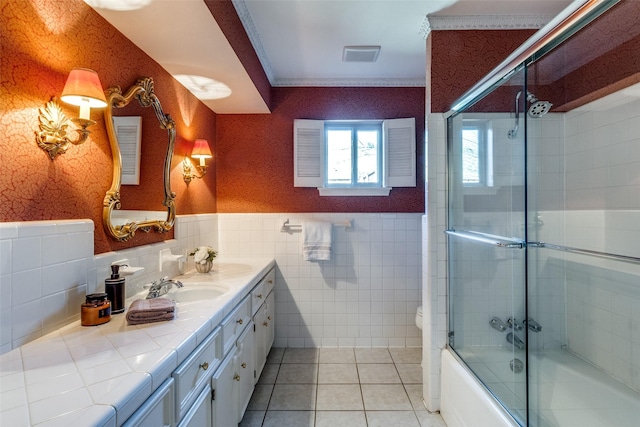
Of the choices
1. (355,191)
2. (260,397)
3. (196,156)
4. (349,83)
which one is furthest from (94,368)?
(349,83)

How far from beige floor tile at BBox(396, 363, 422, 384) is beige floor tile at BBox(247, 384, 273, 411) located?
1.03 metres

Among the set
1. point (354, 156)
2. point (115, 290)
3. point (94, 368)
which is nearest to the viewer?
point (94, 368)

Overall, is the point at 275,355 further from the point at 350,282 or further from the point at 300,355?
the point at 350,282

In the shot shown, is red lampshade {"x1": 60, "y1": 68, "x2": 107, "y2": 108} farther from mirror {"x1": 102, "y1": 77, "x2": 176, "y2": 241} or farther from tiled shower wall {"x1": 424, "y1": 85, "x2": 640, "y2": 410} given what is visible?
tiled shower wall {"x1": 424, "y1": 85, "x2": 640, "y2": 410}

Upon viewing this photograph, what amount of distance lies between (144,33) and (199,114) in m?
1.04

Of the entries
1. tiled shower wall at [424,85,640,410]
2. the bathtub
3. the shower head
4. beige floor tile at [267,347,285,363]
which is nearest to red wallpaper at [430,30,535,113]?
tiled shower wall at [424,85,640,410]

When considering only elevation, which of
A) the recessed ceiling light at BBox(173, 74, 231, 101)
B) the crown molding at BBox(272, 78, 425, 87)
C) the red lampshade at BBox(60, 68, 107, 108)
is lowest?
the red lampshade at BBox(60, 68, 107, 108)

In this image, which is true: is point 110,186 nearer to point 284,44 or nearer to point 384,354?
point 284,44

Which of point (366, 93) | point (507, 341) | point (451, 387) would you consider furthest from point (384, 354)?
point (366, 93)

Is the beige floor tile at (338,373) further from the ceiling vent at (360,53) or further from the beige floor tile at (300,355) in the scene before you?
the ceiling vent at (360,53)

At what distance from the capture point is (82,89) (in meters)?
1.14

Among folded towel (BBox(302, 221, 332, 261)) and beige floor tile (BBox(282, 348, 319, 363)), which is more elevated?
folded towel (BBox(302, 221, 332, 261))

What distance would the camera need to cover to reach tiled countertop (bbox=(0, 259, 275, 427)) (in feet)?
2.21

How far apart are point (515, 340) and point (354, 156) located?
1960 mm
